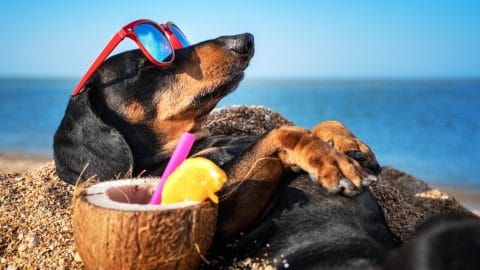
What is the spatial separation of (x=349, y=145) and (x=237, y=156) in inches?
28.5

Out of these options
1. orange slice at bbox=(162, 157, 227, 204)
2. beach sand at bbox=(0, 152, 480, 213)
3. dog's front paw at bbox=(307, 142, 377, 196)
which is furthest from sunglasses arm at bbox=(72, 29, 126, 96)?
beach sand at bbox=(0, 152, 480, 213)

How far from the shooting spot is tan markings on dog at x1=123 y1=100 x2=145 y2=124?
3734 mm

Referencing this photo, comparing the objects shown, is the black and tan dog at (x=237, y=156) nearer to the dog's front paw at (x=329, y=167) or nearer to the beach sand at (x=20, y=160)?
the dog's front paw at (x=329, y=167)

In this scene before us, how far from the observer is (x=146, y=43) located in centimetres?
375

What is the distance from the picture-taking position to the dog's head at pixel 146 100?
362cm

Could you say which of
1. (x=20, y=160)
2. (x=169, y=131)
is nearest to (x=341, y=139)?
(x=169, y=131)

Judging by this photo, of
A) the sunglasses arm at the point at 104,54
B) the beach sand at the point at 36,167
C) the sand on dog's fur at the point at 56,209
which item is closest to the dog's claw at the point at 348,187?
the sand on dog's fur at the point at 56,209

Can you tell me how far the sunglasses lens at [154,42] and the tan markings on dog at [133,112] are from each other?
35 centimetres

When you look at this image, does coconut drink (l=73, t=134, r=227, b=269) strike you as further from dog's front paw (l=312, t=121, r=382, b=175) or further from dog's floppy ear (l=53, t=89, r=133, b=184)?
dog's front paw (l=312, t=121, r=382, b=175)

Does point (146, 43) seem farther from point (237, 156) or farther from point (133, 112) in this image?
point (237, 156)

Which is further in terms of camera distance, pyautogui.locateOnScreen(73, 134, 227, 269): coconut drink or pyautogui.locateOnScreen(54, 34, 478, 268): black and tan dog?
pyautogui.locateOnScreen(54, 34, 478, 268): black and tan dog

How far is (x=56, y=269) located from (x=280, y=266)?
1409mm

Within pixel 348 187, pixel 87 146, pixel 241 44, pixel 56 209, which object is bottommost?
pixel 56 209

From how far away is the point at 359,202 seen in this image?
9.68 ft
